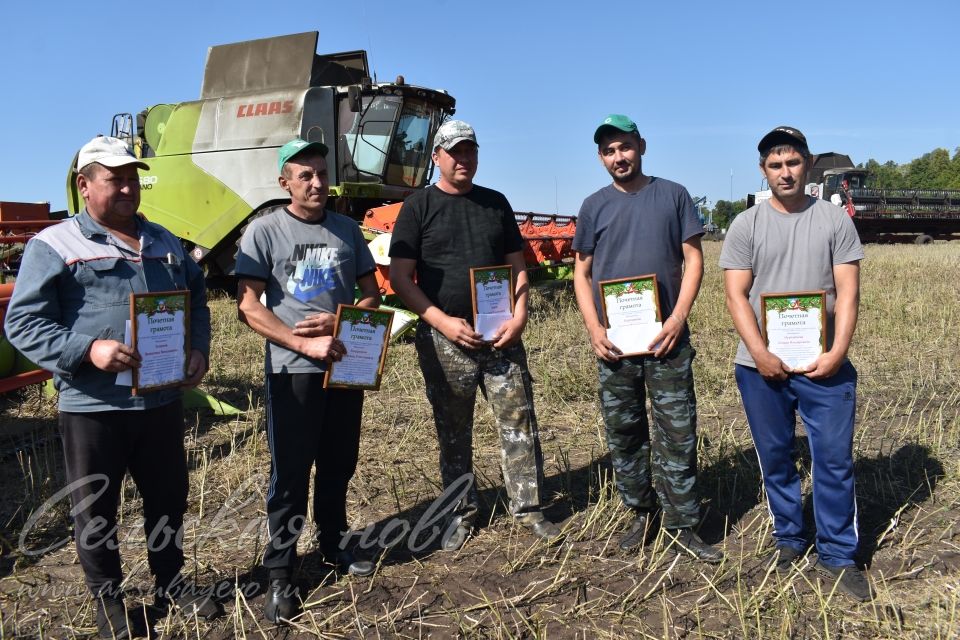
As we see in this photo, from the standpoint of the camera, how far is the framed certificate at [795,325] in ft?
9.43

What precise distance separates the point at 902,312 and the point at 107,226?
8.76 metres

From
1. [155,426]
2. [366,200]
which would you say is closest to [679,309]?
[155,426]

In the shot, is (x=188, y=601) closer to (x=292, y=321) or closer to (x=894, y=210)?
(x=292, y=321)

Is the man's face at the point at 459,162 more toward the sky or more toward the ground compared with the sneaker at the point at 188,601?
more toward the sky

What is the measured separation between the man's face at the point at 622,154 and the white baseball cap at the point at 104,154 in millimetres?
1815

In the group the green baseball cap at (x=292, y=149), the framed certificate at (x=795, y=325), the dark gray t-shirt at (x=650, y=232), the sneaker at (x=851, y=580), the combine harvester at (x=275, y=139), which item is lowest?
the sneaker at (x=851, y=580)

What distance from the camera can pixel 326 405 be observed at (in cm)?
302

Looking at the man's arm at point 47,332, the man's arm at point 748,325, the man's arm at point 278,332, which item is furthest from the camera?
the man's arm at point 748,325

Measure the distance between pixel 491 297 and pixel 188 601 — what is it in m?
1.68

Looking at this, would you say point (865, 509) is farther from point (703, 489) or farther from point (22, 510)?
point (22, 510)

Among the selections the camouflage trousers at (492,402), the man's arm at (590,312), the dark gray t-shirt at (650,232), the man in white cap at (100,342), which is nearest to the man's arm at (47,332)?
the man in white cap at (100,342)

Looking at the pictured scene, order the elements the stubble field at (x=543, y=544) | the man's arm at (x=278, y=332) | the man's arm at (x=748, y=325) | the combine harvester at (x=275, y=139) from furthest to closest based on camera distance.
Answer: the combine harvester at (x=275, y=139), the man's arm at (x=748, y=325), the man's arm at (x=278, y=332), the stubble field at (x=543, y=544)

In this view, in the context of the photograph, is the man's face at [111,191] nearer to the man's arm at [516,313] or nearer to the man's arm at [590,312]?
the man's arm at [516,313]

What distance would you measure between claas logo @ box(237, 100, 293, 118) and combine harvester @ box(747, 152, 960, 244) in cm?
2149
